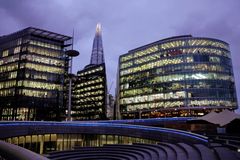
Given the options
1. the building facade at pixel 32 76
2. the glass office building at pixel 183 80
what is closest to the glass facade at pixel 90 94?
the glass office building at pixel 183 80

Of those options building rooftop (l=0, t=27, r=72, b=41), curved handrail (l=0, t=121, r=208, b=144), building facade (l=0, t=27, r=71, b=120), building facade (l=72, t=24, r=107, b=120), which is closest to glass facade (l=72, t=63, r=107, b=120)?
building facade (l=72, t=24, r=107, b=120)

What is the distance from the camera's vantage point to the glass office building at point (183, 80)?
98000 mm

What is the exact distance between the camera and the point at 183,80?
10144 cm

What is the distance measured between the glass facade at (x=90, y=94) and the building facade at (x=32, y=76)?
59719 mm

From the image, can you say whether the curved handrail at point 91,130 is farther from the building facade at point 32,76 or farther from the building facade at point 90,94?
the building facade at point 90,94

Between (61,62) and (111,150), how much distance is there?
288 feet

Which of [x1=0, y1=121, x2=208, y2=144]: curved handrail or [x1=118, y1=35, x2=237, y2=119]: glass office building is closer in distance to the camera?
[x1=0, y1=121, x2=208, y2=144]: curved handrail

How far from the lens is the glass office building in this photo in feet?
322

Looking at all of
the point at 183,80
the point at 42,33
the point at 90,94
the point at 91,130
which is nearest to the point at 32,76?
the point at 42,33

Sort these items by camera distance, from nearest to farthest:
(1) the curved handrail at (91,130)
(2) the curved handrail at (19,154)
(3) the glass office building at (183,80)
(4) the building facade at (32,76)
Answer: (2) the curved handrail at (19,154)
(1) the curved handrail at (91,130)
(3) the glass office building at (183,80)
(4) the building facade at (32,76)

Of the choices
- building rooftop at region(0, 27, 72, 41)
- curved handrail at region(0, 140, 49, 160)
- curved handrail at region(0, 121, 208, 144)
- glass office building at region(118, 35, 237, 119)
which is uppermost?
building rooftop at region(0, 27, 72, 41)

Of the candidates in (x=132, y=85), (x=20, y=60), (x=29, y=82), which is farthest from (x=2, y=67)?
(x=132, y=85)

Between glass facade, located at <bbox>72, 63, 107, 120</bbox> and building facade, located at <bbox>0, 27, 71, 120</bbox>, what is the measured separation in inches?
2351

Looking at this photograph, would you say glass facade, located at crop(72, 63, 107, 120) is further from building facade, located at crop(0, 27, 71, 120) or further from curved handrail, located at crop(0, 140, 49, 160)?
curved handrail, located at crop(0, 140, 49, 160)
